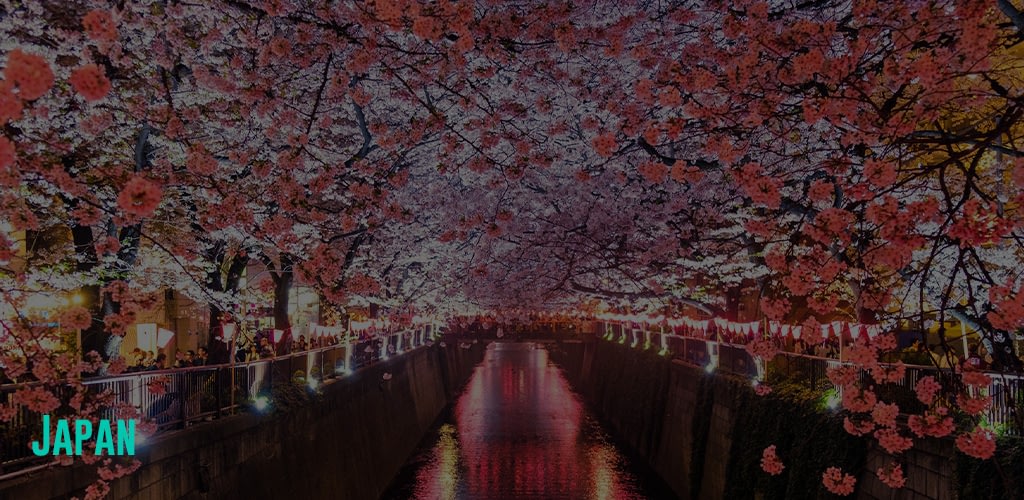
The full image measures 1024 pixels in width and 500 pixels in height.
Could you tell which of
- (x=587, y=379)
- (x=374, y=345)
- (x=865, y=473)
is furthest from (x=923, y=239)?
(x=587, y=379)

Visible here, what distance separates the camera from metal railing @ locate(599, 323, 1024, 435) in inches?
374

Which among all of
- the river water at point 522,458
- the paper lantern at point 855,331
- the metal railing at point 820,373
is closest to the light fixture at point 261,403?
the metal railing at point 820,373

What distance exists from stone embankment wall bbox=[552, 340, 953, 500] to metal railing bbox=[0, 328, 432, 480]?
26.1 feet

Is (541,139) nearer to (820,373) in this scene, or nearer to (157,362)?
(820,373)

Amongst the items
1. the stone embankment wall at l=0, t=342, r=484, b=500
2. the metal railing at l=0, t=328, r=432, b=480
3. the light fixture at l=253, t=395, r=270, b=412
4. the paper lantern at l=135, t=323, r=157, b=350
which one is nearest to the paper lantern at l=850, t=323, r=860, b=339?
the stone embankment wall at l=0, t=342, r=484, b=500

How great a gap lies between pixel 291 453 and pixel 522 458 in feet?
53.5

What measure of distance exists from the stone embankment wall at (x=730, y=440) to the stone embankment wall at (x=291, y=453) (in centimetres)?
845

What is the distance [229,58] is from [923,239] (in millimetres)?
10380

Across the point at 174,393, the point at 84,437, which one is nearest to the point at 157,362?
the point at 174,393

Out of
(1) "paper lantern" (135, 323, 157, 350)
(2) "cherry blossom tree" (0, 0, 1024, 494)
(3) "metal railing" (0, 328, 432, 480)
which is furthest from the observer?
(1) "paper lantern" (135, 323, 157, 350)

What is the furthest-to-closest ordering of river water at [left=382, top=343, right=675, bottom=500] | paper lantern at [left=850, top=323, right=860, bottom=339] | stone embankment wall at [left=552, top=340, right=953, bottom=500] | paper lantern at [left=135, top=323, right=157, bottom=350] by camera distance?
1. paper lantern at [left=135, top=323, right=157, bottom=350]
2. river water at [left=382, top=343, right=675, bottom=500]
3. paper lantern at [left=850, top=323, right=860, bottom=339]
4. stone embankment wall at [left=552, top=340, right=953, bottom=500]

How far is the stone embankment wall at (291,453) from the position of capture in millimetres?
9462

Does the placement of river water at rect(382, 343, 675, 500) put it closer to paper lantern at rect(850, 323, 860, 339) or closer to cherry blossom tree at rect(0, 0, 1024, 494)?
cherry blossom tree at rect(0, 0, 1024, 494)

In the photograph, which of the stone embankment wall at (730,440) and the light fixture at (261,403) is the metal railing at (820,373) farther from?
the light fixture at (261,403)
